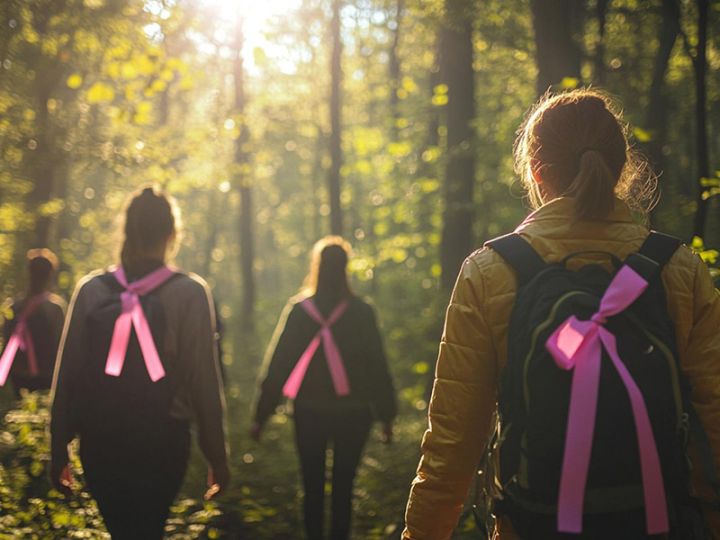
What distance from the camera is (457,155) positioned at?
10.2 meters

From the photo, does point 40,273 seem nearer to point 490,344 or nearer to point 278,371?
point 278,371

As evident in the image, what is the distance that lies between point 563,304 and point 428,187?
894 cm

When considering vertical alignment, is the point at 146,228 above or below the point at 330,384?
above

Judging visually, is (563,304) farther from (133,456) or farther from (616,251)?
(133,456)

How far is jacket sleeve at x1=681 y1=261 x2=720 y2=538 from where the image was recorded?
2207 millimetres

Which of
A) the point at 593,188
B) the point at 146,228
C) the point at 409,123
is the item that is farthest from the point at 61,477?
the point at 409,123

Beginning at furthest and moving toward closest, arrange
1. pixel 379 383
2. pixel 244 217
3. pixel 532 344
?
pixel 244 217
pixel 379 383
pixel 532 344

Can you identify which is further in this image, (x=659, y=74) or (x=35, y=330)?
(x=35, y=330)

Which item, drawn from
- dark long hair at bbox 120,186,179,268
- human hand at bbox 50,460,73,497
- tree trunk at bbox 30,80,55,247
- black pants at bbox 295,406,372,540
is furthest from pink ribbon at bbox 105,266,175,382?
tree trunk at bbox 30,80,55,247

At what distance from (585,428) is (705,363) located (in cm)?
48

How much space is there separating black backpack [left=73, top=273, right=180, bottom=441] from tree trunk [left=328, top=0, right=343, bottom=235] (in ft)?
51.0

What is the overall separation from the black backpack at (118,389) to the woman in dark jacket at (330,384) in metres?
2.26

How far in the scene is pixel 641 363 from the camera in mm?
2066

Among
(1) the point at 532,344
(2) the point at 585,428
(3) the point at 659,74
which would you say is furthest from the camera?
(3) the point at 659,74
